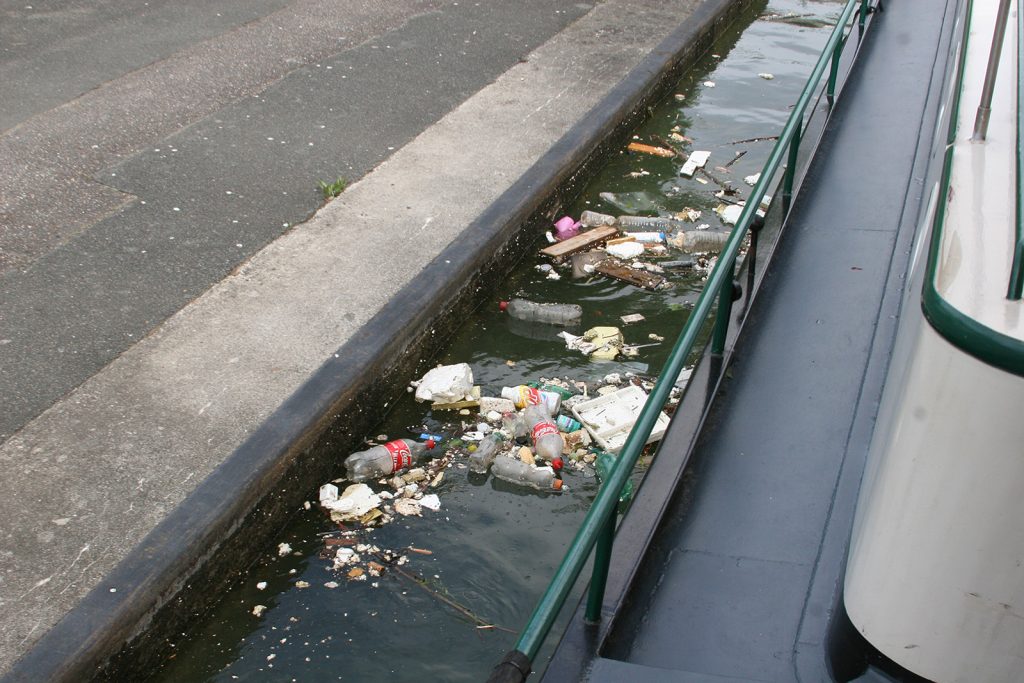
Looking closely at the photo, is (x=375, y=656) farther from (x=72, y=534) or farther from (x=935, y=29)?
(x=935, y=29)

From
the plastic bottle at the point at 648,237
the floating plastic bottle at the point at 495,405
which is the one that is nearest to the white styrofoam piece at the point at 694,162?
the plastic bottle at the point at 648,237

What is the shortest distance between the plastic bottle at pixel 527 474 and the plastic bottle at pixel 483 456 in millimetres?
54

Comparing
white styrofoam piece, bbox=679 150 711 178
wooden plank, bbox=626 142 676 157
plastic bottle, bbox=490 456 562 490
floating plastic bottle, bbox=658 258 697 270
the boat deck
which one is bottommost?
plastic bottle, bbox=490 456 562 490

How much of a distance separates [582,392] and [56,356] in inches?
108

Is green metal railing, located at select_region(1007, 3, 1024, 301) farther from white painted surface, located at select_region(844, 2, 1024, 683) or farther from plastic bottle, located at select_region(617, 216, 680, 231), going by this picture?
plastic bottle, located at select_region(617, 216, 680, 231)

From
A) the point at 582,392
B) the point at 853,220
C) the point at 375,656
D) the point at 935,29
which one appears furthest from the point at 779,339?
the point at 935,29

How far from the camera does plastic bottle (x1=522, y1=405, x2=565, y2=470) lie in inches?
200

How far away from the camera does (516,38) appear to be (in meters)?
9.59

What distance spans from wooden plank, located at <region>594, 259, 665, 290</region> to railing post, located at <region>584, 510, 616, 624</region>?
3766 millimetres

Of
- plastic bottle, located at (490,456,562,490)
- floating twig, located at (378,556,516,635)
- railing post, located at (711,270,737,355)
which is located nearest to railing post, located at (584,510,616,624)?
railing post, located at (711,270,737,355)

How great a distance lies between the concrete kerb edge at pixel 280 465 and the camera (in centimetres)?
373

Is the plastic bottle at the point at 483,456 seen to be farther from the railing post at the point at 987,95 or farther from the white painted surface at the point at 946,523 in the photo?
the railing post at the point at 987,95

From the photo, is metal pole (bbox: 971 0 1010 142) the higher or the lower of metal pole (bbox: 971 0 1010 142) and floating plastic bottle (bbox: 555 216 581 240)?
the higher

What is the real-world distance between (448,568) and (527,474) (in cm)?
69
